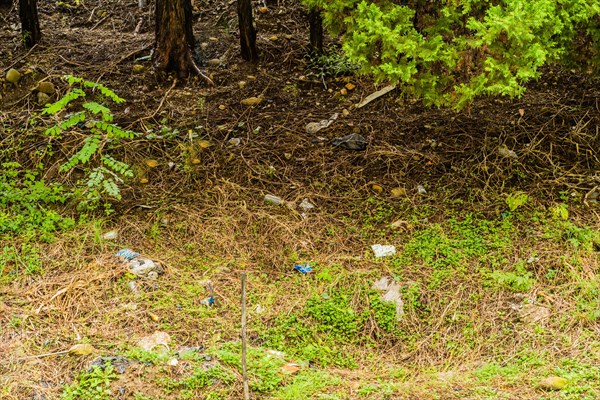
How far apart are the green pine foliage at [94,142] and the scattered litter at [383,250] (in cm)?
201

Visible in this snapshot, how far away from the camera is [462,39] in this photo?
4.23 metres

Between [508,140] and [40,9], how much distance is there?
6.91m

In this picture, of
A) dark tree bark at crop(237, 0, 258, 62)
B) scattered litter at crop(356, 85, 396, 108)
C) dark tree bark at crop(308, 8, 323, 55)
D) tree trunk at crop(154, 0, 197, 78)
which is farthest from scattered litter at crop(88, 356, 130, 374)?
dark tree bark at crop(308, 8, 323, 55)

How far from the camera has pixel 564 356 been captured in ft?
11.5

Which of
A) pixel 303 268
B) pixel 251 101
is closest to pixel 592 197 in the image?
pixel 303 268

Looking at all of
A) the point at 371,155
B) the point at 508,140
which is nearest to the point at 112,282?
the point at 371,155

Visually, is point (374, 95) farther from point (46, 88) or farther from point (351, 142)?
point (46, 88)

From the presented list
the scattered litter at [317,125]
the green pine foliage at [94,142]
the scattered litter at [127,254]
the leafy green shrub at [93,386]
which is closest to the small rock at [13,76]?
A: the green pine foliage at [94,142]

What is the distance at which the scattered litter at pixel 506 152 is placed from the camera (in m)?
5.26

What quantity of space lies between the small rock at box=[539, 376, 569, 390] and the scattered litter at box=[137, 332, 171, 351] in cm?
223

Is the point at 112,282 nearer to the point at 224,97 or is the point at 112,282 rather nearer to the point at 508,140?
the point at 224,97

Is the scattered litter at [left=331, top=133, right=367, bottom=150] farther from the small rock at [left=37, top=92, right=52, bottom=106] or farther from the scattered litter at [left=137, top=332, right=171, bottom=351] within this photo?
the small rock at [left=37, top=92, right=52, bottom=106]

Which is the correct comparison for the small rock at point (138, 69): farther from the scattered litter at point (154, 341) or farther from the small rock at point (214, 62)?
the scattered litter at point (154, 341)

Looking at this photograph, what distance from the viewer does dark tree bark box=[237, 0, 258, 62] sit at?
6.65 meters
